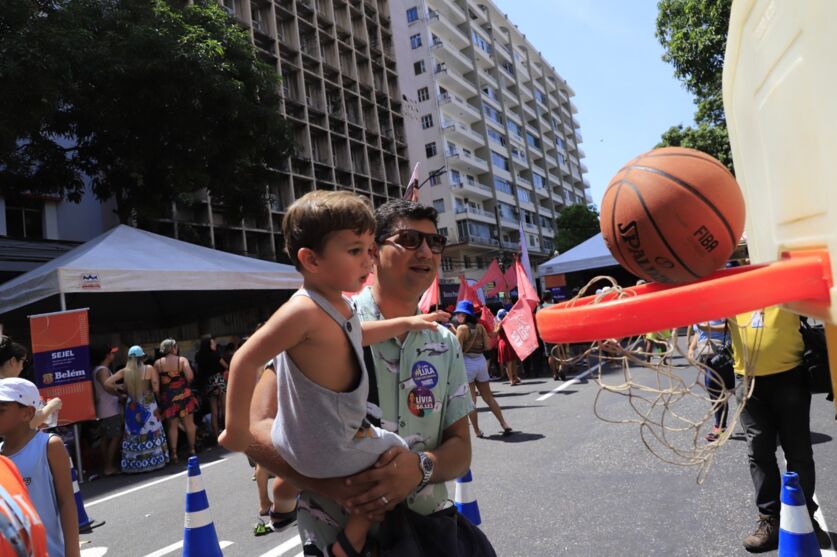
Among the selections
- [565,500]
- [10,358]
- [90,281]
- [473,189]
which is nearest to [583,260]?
[565,500]

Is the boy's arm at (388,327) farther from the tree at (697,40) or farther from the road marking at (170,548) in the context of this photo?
the tree at (697,40)

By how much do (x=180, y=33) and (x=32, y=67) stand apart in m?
4.47

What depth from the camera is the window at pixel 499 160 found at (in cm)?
5355

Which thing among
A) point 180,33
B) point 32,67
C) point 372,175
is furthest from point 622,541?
point 372,175

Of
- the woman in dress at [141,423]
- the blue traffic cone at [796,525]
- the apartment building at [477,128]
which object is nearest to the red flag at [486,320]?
the woman in dress at [141,423]

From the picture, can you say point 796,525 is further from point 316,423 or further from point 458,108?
point 458,108

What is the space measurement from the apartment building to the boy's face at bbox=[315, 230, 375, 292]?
39078 mm

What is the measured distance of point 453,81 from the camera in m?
48.8

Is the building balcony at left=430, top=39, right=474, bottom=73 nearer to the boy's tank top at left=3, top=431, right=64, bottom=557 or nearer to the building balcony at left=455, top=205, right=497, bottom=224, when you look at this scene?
the building balcony at left=455, top=205, right=497, bottom=224

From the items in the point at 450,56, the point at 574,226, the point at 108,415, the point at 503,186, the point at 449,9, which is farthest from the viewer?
the point at 503,186

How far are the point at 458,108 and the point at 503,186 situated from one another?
973 centimetres

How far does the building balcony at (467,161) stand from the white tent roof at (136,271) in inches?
1376

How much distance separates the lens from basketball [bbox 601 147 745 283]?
133 cm

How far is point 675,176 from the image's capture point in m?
1.45
